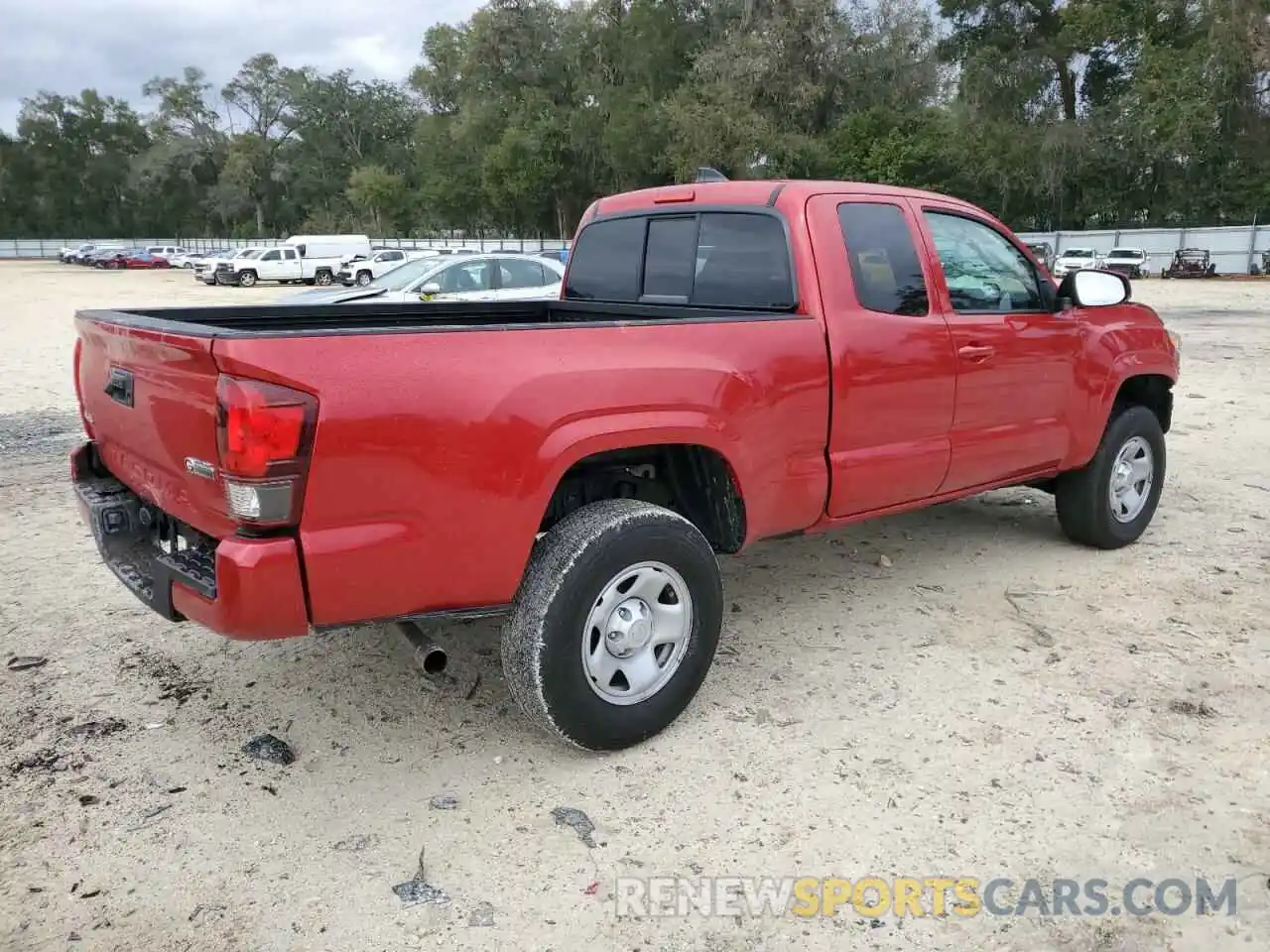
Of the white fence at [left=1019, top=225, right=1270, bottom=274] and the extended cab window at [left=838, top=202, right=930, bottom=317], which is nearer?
the extended cab window at [left=838, top=202, right=930, bottom=317]

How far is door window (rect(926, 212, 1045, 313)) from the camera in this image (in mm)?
4457

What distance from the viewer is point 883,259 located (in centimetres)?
416

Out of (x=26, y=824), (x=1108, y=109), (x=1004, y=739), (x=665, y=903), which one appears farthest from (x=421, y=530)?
(x=1108, y=109)

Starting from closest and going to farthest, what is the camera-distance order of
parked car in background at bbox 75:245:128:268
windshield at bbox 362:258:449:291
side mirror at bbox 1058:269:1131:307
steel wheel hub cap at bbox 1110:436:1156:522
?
side mirror at bbox 1058:269:1131:307 → steel wheel hub cap at bbox 1110:436:1156:522 → windshield at bbox 362:258:449:291 → parked car in background at bbox 75:245:128:268

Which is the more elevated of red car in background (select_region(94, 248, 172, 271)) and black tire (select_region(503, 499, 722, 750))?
red car in background (select_region(94, 248, 172, 271))

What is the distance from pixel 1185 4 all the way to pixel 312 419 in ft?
163

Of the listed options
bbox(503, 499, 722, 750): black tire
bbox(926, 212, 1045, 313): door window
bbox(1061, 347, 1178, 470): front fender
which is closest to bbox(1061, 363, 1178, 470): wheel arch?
bbox(1061, 347, 1178, 470): front fender

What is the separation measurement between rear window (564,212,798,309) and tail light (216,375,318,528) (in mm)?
2051

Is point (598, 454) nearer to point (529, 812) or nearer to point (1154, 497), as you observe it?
point (529, 812)

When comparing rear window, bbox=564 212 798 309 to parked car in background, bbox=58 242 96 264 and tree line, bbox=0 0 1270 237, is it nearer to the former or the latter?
tree line, bbox=0 0 1270 237

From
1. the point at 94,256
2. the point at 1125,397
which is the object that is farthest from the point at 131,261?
the point at 1125,397

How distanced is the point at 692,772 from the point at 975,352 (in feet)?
7.52

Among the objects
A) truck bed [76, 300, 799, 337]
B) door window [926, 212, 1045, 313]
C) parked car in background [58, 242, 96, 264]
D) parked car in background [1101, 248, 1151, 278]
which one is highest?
parked car in background [58, 242, 96, 264]

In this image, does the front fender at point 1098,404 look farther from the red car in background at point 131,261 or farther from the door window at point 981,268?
the red car in background at point 131,261
